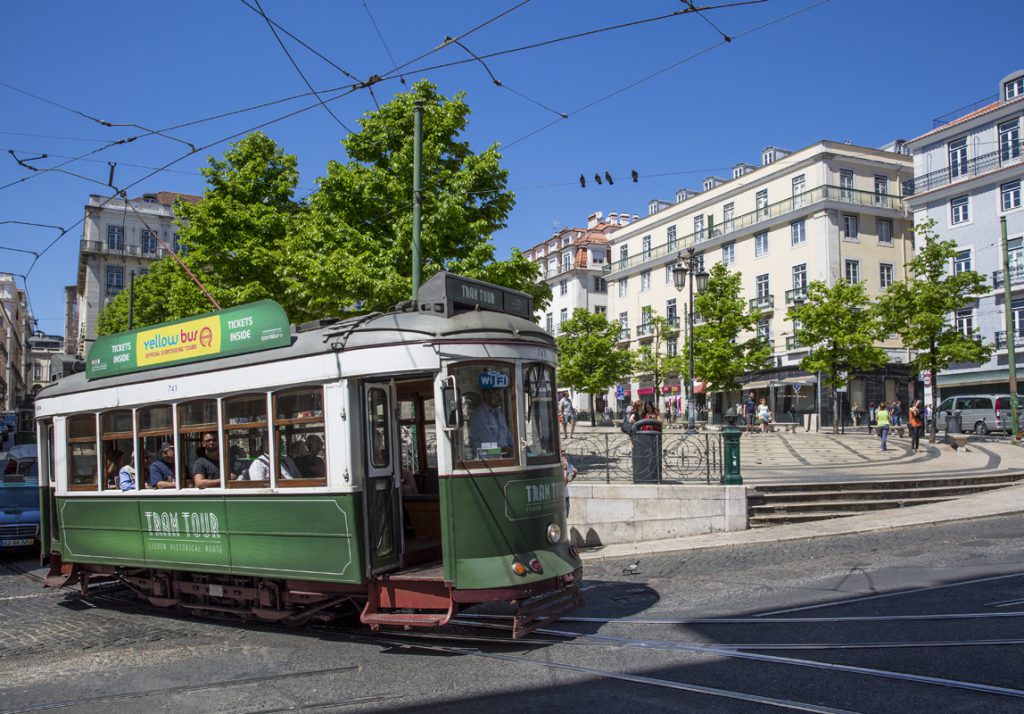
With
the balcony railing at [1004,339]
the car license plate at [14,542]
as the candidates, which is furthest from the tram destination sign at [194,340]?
the balcony railing at [1004,339]

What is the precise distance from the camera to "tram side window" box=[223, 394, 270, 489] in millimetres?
8297

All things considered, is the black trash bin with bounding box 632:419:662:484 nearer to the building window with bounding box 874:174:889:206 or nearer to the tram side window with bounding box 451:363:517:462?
the tram side window with bounding box 451:363:517:462

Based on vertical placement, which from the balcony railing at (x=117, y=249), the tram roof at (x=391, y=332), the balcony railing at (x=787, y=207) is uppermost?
the balcony railing at (x=117, y=249)

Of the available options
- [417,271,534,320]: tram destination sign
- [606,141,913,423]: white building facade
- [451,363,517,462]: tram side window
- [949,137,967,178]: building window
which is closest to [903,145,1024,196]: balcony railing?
[949,137,967,178]: building window

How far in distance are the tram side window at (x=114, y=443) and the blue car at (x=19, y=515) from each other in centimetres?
583

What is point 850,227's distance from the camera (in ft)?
160

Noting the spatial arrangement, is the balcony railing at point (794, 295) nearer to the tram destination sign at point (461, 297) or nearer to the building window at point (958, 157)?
the building window at point (958, 157)

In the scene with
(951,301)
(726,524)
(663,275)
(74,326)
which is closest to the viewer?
(726,524)

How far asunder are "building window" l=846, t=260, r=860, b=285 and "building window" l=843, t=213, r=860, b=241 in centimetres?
143

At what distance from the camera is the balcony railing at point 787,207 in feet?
157

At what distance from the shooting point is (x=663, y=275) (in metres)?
60.4

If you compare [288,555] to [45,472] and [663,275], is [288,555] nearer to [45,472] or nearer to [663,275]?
[45,472]

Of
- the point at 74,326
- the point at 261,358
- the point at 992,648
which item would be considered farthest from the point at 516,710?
the point at 74,326

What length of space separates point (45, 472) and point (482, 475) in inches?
291
